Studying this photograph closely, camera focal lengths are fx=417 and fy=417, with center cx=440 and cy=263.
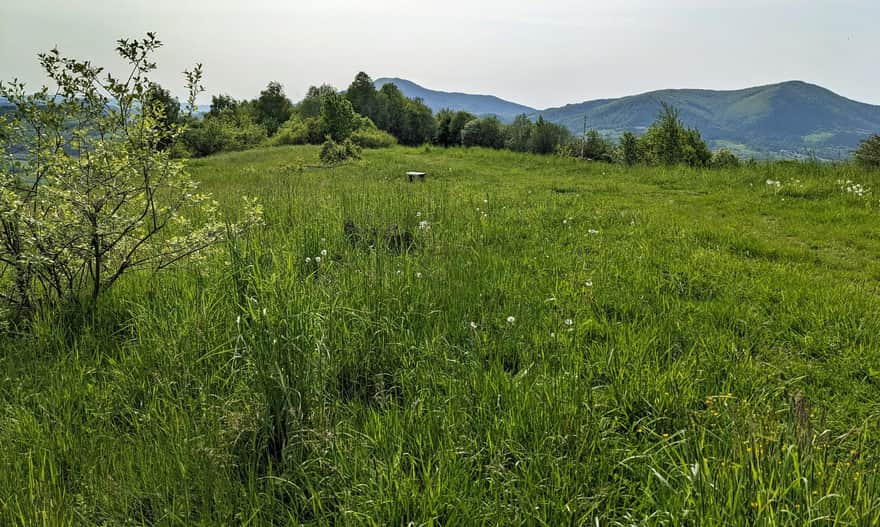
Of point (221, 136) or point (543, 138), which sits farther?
point (543, 138)

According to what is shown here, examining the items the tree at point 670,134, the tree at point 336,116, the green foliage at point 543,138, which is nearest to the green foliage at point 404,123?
the green foliage at point 543,138

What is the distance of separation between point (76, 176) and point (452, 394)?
3562 mm

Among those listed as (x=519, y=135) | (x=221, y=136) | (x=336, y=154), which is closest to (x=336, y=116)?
(x=221, y=136)

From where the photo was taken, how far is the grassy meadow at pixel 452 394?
1716 mm

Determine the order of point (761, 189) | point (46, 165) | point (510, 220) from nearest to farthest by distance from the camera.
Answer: point (46, 165) → point (510, 220) → point (761, 189)

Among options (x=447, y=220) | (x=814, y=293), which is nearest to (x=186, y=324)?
(x=447, y=220)

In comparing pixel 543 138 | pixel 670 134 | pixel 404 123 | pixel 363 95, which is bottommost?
pixel 670 134

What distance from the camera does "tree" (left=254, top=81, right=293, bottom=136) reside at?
5947cm

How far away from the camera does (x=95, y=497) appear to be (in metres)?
1.80

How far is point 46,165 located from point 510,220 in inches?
238

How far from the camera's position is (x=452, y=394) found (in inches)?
94.0

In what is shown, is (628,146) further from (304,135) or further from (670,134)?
(304,135)

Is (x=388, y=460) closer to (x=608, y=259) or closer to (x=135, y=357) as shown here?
(x=135, y=357)

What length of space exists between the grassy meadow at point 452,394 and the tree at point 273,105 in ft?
202
